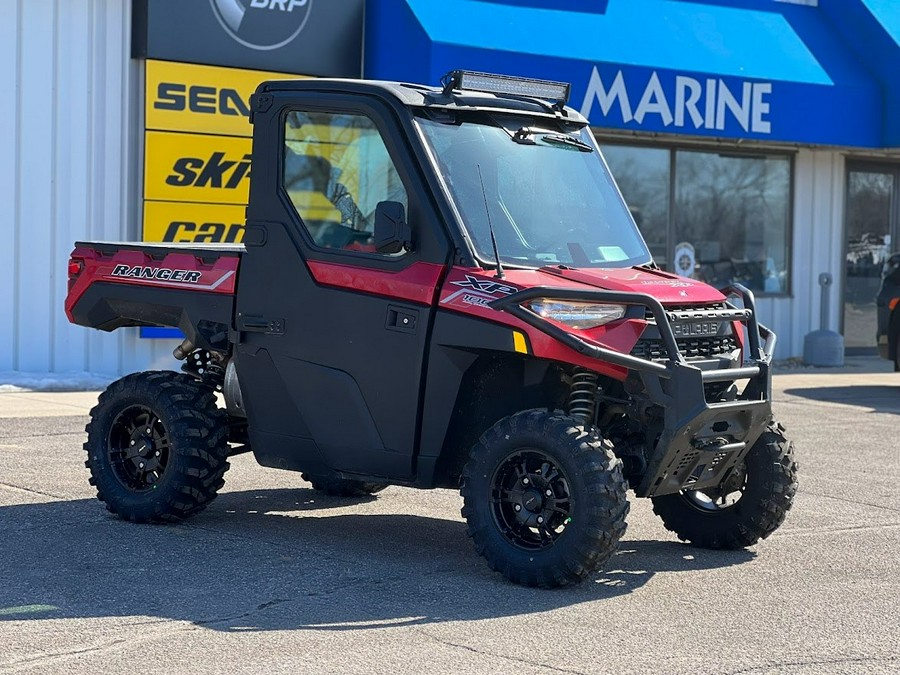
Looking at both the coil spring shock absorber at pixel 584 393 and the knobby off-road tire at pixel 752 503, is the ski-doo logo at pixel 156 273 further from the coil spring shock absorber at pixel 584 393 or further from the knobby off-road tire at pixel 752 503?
the knobby off-road tire at pixel 752 503

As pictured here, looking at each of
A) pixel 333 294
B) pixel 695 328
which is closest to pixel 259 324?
pixel 333 294

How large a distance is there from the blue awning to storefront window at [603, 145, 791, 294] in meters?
1.37

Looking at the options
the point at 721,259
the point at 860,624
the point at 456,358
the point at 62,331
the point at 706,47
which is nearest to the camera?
the point at 860,624

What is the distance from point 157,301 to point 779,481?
11.2ft

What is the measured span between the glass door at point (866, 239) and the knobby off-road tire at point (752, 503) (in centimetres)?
1317

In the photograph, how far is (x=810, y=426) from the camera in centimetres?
1249

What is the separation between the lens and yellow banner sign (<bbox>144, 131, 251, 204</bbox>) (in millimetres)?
14438

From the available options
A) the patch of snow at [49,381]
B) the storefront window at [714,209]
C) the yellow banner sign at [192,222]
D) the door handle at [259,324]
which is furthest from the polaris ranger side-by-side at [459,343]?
the storefront window at [714,209]

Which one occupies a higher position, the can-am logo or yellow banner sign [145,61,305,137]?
the can-am logo

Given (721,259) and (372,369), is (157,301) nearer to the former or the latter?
(372,369)

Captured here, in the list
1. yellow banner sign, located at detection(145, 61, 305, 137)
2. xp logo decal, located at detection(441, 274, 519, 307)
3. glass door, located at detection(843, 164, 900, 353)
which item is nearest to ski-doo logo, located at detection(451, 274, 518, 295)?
xp logo decal, located at detection(441, 274, 519, 307)

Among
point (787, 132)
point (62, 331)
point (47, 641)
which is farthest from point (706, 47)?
point (47, 641)

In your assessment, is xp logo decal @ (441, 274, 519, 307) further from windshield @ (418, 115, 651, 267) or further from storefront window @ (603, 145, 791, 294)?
storefront window @ (603, 145, 791, 294)

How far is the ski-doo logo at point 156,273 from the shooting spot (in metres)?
7.51
